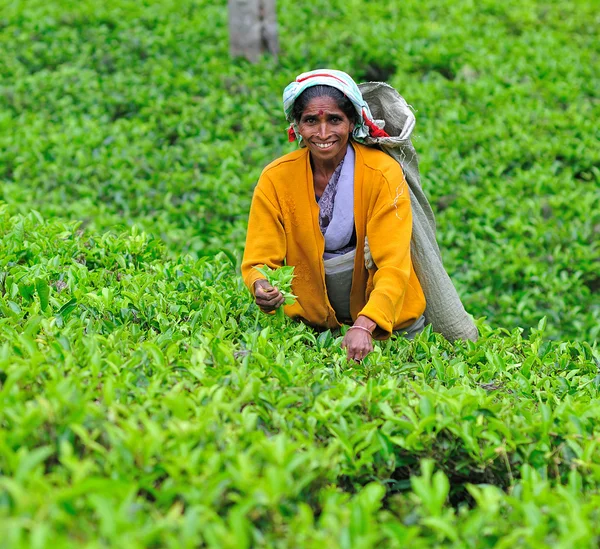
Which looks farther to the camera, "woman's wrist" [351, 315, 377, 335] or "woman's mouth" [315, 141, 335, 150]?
"woman's mouth" [315, 141, 335, 150]

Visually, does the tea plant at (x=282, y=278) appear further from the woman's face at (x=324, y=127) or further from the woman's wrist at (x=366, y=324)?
the woman's face at (x=324, y=127)

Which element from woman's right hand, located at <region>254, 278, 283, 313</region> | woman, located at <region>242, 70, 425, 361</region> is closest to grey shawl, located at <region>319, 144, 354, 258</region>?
woman, located at <region>242, 70, 425, 361</region>

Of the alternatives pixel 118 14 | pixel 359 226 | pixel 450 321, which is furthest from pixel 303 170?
pixel 118 14

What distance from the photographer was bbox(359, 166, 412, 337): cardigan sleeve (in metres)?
3.14

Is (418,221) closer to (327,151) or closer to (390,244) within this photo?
(390,244)

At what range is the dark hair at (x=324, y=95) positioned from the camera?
10.5ft

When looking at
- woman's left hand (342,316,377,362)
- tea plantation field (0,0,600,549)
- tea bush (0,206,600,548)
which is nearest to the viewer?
tea bush (0,206,600,548)

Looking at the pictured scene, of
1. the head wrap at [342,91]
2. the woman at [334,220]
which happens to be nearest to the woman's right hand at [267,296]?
the woman at [334,220]

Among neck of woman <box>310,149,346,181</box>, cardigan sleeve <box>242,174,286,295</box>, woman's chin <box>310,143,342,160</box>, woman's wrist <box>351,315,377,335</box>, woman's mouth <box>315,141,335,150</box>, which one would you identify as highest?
woman's mouth <box>315,141,335,150</box>

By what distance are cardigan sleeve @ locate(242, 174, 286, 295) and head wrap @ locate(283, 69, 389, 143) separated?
30 centimetres

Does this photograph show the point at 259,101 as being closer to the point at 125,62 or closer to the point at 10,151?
the point at 125,62

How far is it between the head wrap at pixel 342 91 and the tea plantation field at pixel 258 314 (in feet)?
2.80

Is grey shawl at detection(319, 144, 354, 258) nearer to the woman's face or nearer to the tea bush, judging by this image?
the woman's face

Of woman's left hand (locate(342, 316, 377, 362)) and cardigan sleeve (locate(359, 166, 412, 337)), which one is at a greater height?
cardigan sleeve (locate(359, 166, 412, 337))
